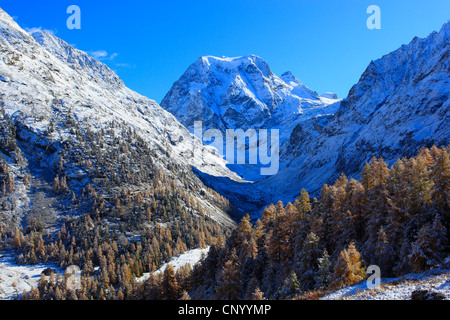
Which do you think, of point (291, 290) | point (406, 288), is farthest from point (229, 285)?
point (406, 288)

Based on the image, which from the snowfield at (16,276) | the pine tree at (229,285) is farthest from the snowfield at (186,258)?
the pine tree at (229,285)

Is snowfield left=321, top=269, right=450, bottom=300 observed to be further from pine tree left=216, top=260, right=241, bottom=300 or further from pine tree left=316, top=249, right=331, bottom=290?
pine tree left=216, top=260, right=241, bottom=300

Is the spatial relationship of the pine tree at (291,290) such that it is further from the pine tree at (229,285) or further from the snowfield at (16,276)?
the snowfield at (16,276)

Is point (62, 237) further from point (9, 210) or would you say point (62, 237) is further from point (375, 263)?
point (375, 263)

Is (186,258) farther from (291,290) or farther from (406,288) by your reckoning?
(406,288)

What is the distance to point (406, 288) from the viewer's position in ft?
94.0

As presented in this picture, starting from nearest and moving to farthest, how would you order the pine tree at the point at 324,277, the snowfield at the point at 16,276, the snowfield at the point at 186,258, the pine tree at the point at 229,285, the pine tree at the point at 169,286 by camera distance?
the pine tree at the point at 324,277
the pine tree at the point at 229,285
the pine tree at the point at 169,286
the snowfield at the point at 16,276
the snowfield at the point at 186,258

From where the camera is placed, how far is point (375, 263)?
4334 cm

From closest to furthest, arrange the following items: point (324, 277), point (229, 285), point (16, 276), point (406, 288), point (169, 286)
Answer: point (406, 288) → point (324, 277) → point (229, 285) → point (169, 286) → point (16, 276)

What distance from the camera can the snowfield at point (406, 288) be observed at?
26594 millimetres

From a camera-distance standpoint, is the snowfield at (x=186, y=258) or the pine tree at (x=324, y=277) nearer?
the pine tree at (x=324, y=277)

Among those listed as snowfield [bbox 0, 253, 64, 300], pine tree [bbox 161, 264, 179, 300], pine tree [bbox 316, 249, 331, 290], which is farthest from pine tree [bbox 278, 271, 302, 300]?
snowfield [bbox 0, 253, 64, 300]
